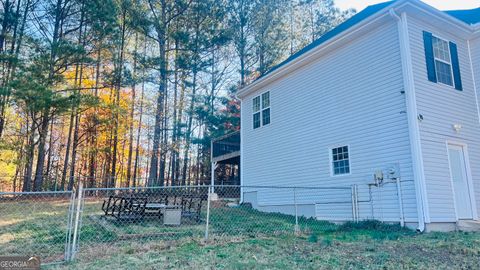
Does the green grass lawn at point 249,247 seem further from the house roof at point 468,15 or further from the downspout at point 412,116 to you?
the house roof at point 468,15

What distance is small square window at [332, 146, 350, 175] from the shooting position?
28.9ft

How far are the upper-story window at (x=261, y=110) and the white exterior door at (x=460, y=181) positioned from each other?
19.7 ft

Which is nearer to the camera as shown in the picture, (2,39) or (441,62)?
(441,62)

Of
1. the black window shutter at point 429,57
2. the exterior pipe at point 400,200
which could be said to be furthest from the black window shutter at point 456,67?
the exterior pipe at point 400,200

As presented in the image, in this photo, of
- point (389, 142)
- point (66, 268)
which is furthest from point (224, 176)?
point (66, 268)

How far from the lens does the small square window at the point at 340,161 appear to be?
8.80 metres

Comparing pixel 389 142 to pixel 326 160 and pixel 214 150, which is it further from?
pixel 214 150

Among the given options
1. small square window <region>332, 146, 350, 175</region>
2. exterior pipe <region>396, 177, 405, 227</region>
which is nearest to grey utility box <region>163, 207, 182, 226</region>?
small square window <region>332, 146, 350, 175</region>

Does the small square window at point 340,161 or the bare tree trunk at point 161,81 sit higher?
the bare tree trunk at point 161,81

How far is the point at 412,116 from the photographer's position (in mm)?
7199

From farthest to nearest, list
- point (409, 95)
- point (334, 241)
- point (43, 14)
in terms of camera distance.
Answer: point (43, 14), point (409, 95), point (334, 241)

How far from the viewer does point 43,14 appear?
17.2 metres

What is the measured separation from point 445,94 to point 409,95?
1.50m

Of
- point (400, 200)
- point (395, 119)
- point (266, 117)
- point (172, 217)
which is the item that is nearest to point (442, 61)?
point (395, 119)
